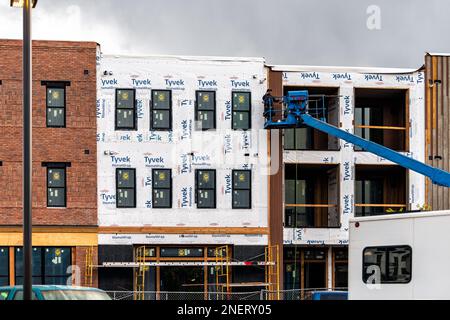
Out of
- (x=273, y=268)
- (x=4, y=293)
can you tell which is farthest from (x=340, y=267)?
(x=4, y=293)

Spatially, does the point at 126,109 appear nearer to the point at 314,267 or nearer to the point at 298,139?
the point at 298,139

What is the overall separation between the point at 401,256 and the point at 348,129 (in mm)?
21570

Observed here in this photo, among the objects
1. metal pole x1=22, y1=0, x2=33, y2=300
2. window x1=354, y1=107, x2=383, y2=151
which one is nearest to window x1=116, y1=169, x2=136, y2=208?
window x1=354, y1=107, x2=383, y2=151

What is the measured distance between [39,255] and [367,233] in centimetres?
2065

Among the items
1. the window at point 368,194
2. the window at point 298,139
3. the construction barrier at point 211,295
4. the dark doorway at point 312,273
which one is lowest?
the construction barrier at point 211,295

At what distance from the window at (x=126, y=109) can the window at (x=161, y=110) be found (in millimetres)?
822

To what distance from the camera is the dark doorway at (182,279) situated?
116 ft

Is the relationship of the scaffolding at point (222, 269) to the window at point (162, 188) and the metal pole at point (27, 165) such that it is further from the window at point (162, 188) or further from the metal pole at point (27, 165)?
the metal pole at point (27, 165)

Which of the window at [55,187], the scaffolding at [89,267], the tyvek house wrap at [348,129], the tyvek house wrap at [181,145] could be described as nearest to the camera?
the scaffolding at [89,267]

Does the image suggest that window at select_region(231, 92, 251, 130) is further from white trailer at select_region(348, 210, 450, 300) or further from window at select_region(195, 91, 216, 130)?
white trailer at select_region(348, 210, 450, 300)

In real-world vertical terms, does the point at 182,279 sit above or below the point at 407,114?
below

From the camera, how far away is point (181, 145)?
1428 inches

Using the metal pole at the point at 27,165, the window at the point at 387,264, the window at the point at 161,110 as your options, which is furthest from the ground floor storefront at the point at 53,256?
the metal pole at the point at 27,165
